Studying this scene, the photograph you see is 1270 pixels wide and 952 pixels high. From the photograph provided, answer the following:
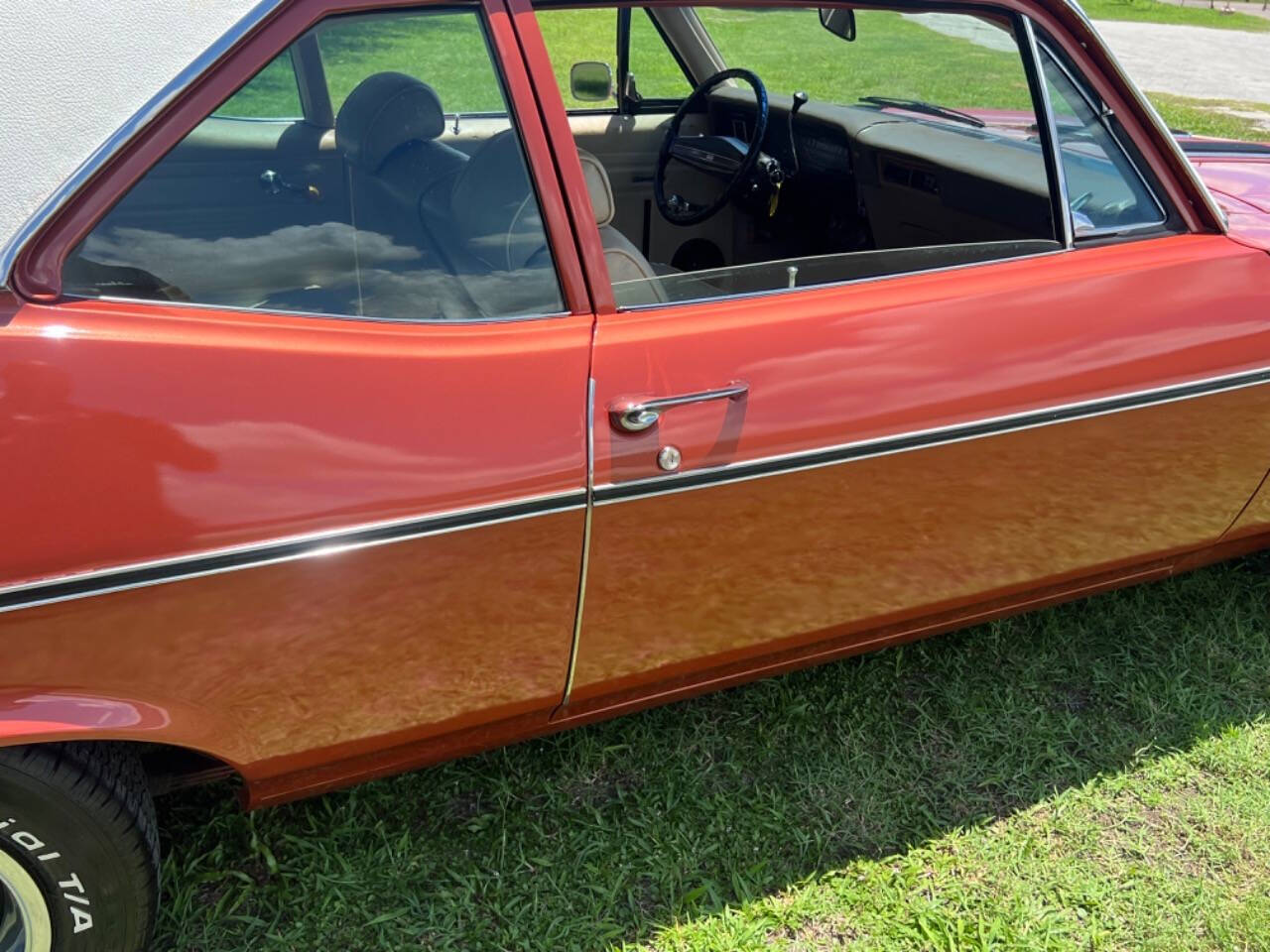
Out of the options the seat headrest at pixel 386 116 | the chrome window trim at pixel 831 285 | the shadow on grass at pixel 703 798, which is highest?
the seat headrest at pixel 386 116

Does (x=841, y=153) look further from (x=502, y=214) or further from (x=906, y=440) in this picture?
(x=502, y=214)

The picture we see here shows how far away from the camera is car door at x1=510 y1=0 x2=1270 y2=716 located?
177cm

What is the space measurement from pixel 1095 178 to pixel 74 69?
190 centimetres

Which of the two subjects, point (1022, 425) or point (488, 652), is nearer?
point (488, 652)

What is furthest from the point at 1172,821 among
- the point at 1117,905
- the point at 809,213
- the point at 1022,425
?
the point at 809,213

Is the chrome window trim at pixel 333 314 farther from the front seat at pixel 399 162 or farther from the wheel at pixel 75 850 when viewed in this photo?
the wheel at pixel 75 850

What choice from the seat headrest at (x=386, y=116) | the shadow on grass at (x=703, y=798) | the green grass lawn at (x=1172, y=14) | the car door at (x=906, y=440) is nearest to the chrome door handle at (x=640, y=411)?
the car door at (x=906, y=440)

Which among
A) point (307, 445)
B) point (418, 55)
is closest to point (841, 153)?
point (418, 55)

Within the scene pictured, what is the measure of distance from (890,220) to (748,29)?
0.62m

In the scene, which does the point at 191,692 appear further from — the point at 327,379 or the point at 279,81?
the point at 279,81

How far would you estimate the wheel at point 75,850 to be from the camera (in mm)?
1522

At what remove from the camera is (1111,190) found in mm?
2250

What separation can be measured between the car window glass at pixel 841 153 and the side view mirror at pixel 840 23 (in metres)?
0.03

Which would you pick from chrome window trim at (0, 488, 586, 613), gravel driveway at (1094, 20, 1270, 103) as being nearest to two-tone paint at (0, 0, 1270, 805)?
chrome window trim at (0, 488, 586, 613)
